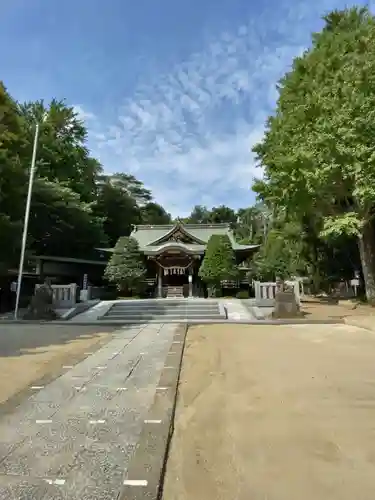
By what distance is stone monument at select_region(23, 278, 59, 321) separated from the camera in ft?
49.7

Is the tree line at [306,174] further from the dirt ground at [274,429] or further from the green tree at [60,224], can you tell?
the dirt ground at [274,429]

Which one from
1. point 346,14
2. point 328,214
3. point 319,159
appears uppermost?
point 346,14

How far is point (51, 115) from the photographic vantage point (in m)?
30.4

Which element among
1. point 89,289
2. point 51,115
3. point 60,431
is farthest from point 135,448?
point 51,115

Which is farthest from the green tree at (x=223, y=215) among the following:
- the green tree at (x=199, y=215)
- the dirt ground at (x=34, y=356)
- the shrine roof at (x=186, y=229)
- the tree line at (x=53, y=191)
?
the dirt ground at (x=34, y=356)

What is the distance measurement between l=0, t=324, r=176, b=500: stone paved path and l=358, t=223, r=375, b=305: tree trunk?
13.2 metres

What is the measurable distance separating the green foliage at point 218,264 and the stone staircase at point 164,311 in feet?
11.3

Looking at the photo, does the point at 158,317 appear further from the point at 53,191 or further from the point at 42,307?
the point at 53,191

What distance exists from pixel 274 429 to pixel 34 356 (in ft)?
17.0

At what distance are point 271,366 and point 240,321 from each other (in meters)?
7.87

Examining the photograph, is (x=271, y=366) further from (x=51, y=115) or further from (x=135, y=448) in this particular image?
(x=51, y=115)

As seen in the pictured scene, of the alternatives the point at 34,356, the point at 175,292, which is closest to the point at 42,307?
the point at 34,356

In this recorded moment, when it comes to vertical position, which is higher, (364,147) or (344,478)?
(364,147)

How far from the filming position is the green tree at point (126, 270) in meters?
22.7
